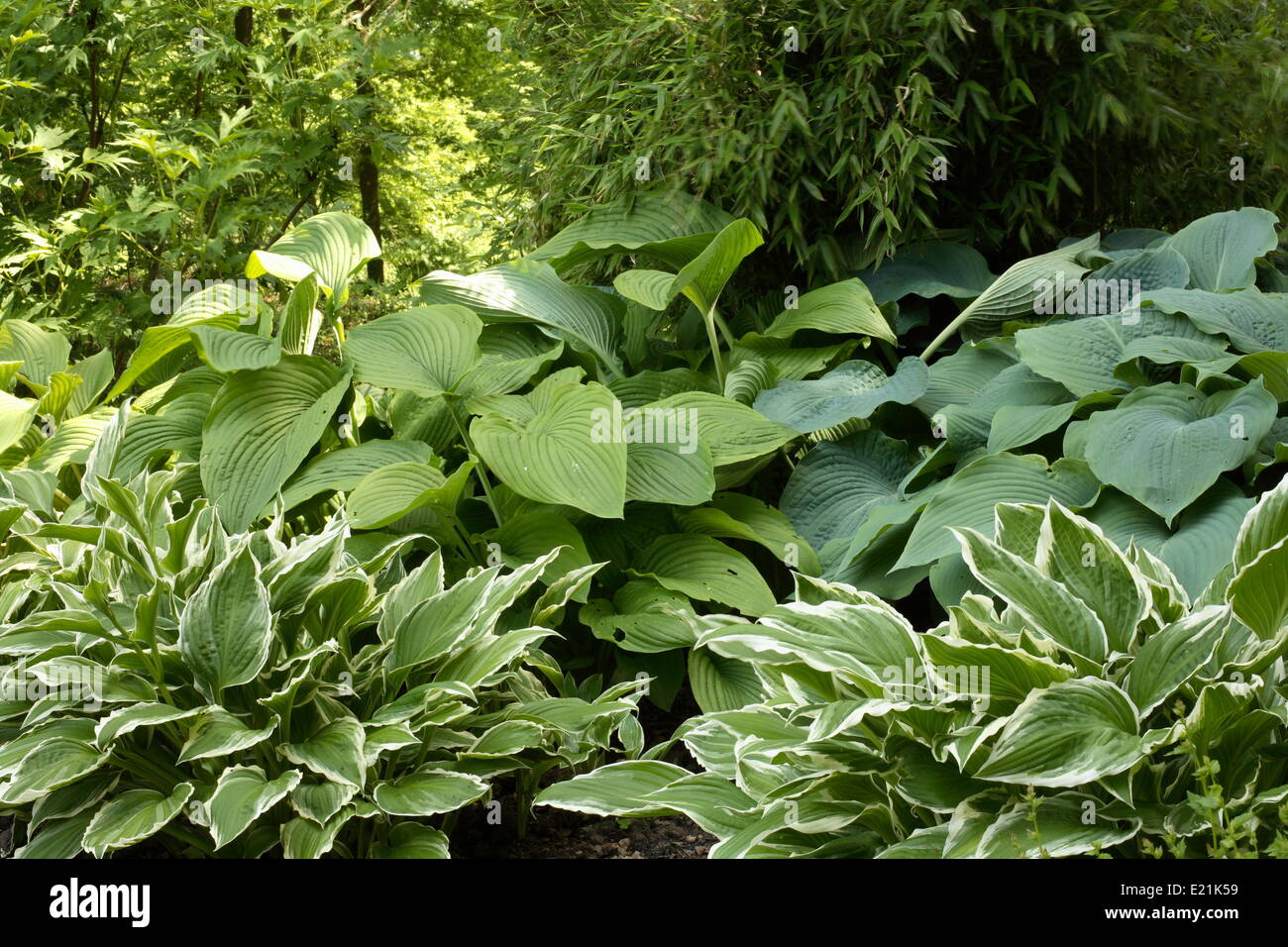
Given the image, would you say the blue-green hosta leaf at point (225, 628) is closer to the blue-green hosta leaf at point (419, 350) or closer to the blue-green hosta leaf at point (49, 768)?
the blue-green hosta leaf at point (49, 768)

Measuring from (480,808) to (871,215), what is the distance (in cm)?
176

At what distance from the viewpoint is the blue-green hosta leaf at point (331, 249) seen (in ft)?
8.63

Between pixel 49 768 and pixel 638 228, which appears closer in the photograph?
pixel 49 768

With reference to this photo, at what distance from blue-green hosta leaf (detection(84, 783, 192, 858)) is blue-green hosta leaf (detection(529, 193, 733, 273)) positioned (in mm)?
1559

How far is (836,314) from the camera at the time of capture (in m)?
2.53

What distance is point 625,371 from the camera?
273cm

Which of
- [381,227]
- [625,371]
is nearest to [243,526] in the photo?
[625,371]

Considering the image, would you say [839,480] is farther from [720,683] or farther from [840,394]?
[720,683]

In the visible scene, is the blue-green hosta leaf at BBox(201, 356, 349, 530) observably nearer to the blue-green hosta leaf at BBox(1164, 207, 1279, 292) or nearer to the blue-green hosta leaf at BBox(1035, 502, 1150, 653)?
the blue-green hosta leaf at BBox(1035, 502, 1150, 653)

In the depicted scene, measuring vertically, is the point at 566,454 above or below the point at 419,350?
below

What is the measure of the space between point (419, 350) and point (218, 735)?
1.04 m

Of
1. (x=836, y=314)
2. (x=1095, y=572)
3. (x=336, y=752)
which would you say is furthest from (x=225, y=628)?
(x=836, y=314)

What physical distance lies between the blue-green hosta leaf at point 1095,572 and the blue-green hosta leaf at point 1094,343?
717 mm
